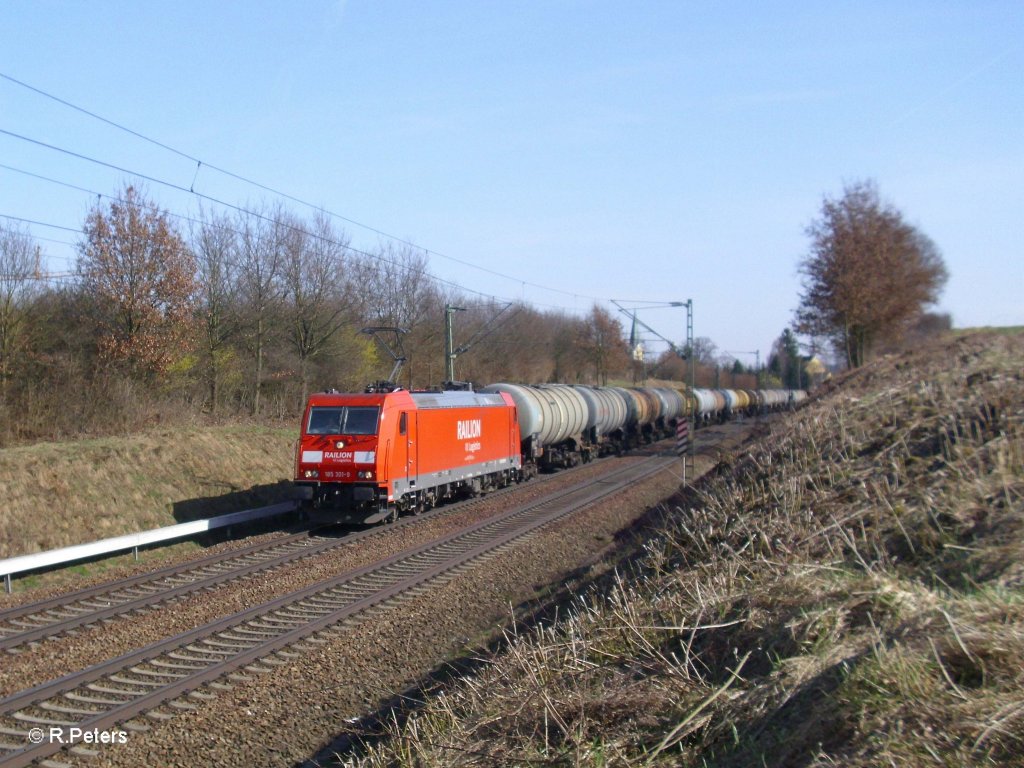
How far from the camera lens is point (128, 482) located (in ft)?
56.1

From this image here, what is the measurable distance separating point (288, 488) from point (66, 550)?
8.85 m

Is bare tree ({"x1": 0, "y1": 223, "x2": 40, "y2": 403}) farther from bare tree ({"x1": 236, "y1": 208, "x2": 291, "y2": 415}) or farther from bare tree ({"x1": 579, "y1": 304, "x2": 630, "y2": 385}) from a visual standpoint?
bare tree ({"x1": 579, "y1": 304, "x2": 630, "y2": 385})

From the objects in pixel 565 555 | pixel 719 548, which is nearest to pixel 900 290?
pixel 565 555

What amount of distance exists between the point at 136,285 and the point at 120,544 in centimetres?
1301

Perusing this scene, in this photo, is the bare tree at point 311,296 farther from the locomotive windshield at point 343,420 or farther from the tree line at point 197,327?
the locomotive windshield at point 343,420

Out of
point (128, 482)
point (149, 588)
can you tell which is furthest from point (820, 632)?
point (128, 482)

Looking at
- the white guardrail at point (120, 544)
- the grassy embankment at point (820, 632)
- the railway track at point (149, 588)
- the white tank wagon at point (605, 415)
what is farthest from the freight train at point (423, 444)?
the grassy embankment at point (820, 632)

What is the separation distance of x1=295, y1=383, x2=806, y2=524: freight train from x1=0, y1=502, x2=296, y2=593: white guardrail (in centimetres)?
145

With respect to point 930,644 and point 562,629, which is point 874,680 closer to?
point 930,644

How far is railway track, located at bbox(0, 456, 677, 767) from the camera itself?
6.63m

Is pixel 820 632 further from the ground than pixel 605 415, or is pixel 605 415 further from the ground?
pixel 605 415

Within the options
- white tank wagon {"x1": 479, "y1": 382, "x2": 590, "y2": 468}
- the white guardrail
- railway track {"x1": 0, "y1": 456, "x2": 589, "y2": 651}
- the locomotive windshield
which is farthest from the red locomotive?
white tank wagon {"x1": 479, "y1": 382, "x2": 590, "y2": 468}

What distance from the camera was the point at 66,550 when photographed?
1268cm

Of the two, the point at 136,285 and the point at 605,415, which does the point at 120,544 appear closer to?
the point at 136,285
